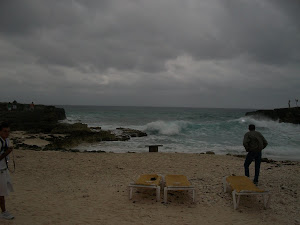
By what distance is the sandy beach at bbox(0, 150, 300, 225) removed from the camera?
15.1 ft

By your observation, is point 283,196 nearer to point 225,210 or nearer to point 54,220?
point 225,210

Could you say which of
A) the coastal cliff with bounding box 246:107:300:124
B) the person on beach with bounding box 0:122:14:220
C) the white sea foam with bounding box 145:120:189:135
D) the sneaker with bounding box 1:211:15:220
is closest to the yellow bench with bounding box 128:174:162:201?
the sneaker with bounding box 1:211:15:220

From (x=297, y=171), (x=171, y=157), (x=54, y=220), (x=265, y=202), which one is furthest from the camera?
(x=171, y=157)

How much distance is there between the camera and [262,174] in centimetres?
795

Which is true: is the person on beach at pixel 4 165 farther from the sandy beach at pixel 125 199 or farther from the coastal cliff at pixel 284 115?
the coastal cliff at pixel 284 115

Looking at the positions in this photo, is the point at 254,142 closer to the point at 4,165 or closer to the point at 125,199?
the point at 125,199

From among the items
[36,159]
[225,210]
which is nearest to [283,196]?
[225,210]

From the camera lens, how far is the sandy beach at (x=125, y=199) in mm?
4609

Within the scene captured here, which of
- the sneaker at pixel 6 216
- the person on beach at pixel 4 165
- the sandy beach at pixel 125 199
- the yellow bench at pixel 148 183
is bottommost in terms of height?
the sandy beach at pixel 125 199

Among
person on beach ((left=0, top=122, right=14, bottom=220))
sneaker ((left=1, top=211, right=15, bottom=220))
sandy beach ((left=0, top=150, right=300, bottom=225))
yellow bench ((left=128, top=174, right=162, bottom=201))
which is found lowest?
sandy beach ((left=0, top=150, right=300, bottom=225))

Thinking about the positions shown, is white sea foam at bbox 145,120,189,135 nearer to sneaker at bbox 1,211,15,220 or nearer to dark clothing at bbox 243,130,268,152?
dark clothing at bbox 243,130,268,152

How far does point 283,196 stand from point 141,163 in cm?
567

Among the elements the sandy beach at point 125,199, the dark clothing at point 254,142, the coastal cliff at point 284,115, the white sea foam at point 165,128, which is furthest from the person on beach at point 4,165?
the coastal cliff at point 284,115

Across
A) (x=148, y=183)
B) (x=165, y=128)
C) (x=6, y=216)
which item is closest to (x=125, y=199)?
(x=148, y=183)
